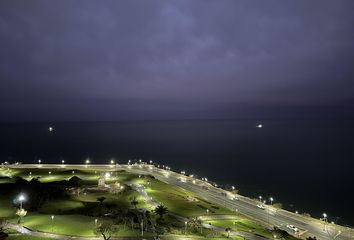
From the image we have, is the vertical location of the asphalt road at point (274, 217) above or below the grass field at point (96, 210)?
below

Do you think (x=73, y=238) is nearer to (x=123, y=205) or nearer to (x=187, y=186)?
(x=123, y=205)

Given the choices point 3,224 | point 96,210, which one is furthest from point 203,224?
point 3,224

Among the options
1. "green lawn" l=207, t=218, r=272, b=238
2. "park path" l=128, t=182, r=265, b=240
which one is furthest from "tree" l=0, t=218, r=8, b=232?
"green lawn" l=207, t=218, r=272, b=238

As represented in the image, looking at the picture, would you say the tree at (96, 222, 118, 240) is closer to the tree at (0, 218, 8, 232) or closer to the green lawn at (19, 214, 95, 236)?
the green lawn at (19, 214, 95, 236)

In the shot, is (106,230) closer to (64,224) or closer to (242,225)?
(64,224)

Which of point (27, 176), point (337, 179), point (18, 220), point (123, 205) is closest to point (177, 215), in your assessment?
point (123, 205)

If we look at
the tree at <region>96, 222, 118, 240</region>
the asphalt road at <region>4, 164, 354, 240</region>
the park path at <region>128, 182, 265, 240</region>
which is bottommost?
the asphalt road at <region>4, 164, 354, 240</region>

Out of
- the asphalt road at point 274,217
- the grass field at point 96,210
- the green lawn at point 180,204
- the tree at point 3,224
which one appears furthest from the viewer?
the green lawn at point 180,204

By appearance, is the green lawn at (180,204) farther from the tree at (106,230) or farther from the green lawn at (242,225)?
the tree at (106,230)

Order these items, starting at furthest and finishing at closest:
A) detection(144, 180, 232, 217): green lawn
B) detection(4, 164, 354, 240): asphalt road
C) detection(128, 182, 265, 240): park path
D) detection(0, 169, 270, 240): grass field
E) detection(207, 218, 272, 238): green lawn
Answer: detection(144, 180, 232, 217): green lawn → detection(4, 164, 354, 240): asphalt road → detection(207, 218, 272, 238): green lawn → detection(128, 182, 265, 240): park path → detection(0, 169, 270, 240): grass field

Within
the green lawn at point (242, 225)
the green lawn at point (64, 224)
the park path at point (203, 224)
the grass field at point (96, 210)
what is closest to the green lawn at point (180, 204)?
the grass field at point (96, 210)

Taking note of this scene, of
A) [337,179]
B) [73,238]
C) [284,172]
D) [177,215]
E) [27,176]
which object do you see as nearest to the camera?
[73,238]
